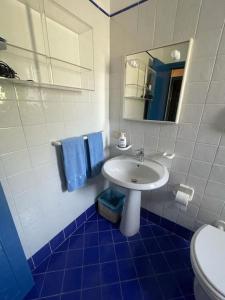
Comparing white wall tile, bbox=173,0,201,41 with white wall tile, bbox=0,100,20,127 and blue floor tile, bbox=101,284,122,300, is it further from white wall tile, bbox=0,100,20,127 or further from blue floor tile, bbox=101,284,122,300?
blue floor tile, bbox=101,284,122,300

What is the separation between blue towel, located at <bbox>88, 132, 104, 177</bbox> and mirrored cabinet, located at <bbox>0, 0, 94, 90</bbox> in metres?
0.46

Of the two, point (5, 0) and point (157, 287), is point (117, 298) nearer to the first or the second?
point (157, 287)

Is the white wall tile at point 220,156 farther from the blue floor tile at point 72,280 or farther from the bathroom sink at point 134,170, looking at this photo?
→ the blue floor tile at point 72,280

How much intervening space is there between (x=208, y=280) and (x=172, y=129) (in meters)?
0.96

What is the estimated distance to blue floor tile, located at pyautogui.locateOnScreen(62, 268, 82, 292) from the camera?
1.07 meters

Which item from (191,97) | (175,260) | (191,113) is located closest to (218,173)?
(191,113)

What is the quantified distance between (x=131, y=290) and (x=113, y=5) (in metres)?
2.27

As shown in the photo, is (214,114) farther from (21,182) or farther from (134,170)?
(21,182)

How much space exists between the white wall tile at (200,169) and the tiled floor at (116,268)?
2.44 ft

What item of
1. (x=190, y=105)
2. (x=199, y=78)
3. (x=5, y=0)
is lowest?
(x=190, y=105)

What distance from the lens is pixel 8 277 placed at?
33.9 inches

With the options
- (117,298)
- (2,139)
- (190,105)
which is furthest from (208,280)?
(2,139)

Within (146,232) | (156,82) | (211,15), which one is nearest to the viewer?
(211,15)

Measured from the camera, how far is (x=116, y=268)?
120 centimetres
